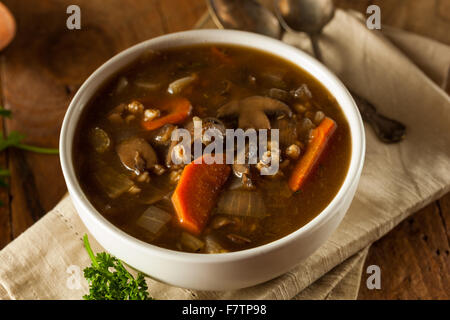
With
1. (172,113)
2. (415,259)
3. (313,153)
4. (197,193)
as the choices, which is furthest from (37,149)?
(415,259)

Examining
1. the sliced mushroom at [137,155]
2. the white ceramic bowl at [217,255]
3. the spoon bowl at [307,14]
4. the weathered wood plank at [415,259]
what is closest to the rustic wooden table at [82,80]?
the weathered wood plank at [415,259]

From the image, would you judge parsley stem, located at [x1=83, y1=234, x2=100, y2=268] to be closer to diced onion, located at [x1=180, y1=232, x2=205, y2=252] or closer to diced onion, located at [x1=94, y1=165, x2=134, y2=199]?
diced onion, located at [x1=94, y1=165, x2=134, y2=199]

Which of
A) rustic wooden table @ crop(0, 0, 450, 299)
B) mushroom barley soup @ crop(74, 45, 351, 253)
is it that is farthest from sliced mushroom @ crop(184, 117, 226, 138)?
rustic wooden table @ crop(0, 0, 450, 299)

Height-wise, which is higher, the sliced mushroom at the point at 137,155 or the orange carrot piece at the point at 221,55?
the orange carrot piece at the point at 221,55

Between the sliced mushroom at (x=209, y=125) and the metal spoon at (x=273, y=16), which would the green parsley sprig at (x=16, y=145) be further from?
the metal spoon at (x=273, y=16)

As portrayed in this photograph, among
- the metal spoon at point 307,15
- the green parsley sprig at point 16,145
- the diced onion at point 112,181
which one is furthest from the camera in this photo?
the metal spoon at point 307,15

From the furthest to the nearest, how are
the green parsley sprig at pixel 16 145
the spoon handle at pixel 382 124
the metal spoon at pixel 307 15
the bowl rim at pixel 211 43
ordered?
1. the metal spoon at pixel 307 15
2. the green parsley sprig at pixel 16 145
3. the spoon handle at pixel 382 124
4. the bowl rim at pixel 211 43

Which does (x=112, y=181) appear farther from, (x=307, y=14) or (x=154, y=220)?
(x=307, y=14)
